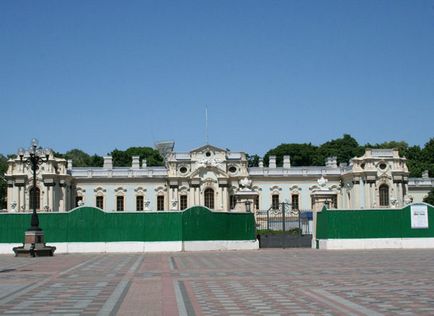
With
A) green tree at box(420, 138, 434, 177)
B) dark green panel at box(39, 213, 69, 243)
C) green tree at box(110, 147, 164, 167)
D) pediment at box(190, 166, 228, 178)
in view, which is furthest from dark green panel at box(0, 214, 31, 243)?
green tree at box(420, 138, 434, 177)

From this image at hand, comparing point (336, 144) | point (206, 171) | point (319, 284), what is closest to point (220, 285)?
point (319, 284)

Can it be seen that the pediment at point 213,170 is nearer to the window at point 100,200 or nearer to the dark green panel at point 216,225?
the window at point 100,200

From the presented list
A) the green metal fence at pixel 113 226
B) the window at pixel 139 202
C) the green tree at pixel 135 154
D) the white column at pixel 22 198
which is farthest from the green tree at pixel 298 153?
the green metal fence at pixel 113 226

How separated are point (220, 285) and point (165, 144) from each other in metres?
79.7

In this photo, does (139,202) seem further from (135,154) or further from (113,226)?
(113,226)

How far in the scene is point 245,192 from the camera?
135ft

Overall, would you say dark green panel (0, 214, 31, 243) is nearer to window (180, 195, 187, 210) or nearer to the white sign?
the white sign

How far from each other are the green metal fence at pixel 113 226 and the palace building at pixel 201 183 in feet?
102

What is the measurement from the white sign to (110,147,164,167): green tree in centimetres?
6594

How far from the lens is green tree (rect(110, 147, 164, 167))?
99812 millimetres

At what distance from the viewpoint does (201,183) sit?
230 ft

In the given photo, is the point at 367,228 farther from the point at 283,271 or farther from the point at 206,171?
the point at 206,171

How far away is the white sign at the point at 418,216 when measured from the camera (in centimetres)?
3478

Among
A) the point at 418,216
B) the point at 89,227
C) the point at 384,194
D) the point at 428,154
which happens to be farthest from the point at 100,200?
the point at 428,154
